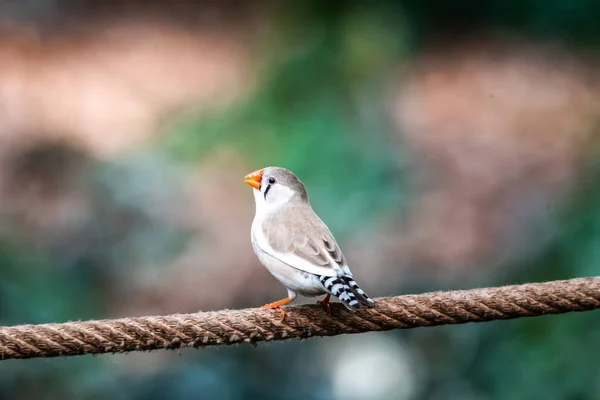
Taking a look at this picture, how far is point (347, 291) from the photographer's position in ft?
8.48

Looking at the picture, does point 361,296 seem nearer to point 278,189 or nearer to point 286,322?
point 286,322

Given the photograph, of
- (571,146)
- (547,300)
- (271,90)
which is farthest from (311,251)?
(571,146)

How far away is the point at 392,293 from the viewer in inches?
214

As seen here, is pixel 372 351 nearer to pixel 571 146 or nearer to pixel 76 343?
pixel 571 146

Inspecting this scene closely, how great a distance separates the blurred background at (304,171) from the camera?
208 inches

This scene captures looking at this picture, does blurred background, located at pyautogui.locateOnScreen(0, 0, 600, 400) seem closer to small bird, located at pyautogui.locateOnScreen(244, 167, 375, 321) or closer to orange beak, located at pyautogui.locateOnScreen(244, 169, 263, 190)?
orange beak, located at pyautogui.locateOnScreen(244, 169, 263, 190)

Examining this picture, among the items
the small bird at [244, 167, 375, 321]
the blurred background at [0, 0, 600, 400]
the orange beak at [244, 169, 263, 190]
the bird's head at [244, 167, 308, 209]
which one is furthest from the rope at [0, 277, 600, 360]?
the blurred background at [0, 0, 600, 400]

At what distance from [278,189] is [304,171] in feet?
7.21

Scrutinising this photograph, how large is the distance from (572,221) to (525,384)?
3.78 feet

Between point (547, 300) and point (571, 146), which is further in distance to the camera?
point (571, 146)

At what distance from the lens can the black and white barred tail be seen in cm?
253

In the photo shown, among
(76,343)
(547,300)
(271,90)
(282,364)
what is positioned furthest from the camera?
(271,90)

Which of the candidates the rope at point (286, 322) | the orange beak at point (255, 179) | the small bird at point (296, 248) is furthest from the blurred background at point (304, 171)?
the rope at point (286, 322)

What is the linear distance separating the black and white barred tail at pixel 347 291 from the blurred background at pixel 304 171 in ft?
8.69
